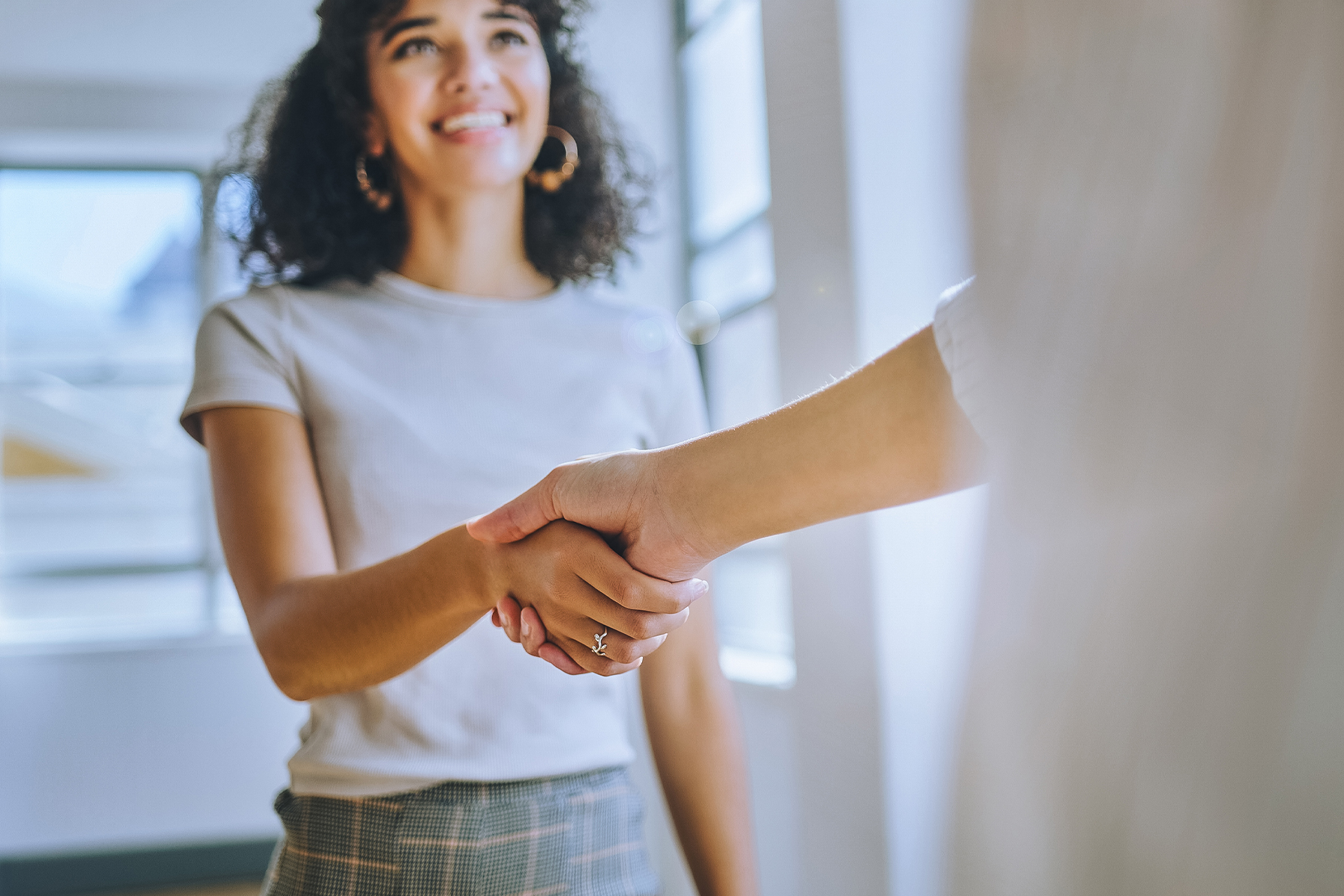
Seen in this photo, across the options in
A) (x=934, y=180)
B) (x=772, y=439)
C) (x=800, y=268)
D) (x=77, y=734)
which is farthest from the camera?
(x=77, y=734)

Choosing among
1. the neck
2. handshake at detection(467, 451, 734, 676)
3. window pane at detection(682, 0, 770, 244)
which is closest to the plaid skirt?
handshake at detection(467, 451, 734, 676)

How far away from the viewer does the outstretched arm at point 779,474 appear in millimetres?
305

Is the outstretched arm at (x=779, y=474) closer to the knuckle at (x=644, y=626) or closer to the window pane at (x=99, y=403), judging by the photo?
the knuckle at (x=644, y=626)

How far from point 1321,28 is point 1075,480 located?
100 mm

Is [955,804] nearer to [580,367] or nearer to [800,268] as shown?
[580,367]

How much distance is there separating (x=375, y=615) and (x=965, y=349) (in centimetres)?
26

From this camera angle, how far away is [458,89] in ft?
1.65

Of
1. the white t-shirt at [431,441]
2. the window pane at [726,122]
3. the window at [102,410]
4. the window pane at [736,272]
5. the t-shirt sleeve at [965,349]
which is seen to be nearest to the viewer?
the t-shirt sleeve at [965,349]

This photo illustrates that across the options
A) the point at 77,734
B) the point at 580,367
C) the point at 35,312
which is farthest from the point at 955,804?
the point at 35,312

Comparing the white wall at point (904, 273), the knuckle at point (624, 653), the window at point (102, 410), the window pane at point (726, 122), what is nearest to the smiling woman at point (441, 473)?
the knuckle at point (624, 653)

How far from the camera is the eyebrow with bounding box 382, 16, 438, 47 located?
1.67 ft

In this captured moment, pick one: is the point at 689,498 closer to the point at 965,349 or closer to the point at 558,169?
the point at 965,349

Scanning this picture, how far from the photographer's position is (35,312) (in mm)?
2080

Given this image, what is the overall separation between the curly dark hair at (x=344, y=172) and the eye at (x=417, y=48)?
0.8 inches
